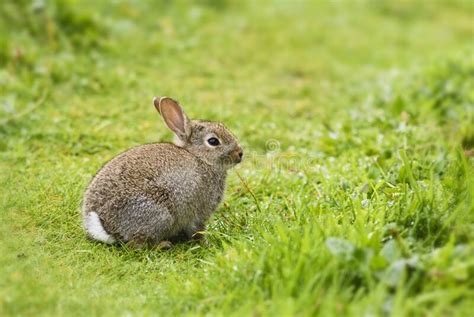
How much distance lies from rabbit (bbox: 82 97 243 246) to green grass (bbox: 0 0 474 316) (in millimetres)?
173

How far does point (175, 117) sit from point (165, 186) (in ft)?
2.60

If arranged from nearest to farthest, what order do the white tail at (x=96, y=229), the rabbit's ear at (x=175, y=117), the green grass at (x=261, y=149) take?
the green grass at (x=261, y=149), the white tail at (x=96, y=229), the rabbit's ear at (x=175, y=117)

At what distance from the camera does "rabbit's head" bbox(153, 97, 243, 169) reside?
609 centimetres

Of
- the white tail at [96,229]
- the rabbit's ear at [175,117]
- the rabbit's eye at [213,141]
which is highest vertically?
the rabbit's ear at [175,117]

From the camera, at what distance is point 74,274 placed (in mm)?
4957

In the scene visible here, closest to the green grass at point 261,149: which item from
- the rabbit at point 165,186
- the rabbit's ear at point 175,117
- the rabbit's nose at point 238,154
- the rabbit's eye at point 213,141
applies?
the rabbit at point 165,186

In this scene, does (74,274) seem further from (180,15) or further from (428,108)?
(180,15)

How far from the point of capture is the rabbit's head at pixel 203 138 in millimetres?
6086

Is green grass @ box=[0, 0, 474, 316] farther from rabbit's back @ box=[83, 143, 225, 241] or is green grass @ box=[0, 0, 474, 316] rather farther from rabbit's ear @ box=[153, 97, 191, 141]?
rabbit's ear @ box=[153, 97, 191, 141]

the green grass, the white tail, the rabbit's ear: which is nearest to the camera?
the green grass

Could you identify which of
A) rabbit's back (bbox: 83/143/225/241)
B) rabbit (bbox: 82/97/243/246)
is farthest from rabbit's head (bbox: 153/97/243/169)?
rabbit's back (bbox: 83/143/225/241)

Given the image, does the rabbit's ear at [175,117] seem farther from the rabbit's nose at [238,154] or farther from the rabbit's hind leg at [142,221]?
the rabbit's hind leg at [142,221]

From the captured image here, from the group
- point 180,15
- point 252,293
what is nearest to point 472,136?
point 252,293

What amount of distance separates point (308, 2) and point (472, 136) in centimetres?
773
